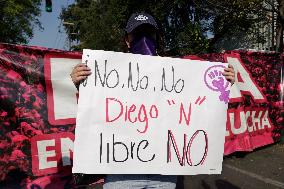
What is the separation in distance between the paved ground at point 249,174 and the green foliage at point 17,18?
3137cm

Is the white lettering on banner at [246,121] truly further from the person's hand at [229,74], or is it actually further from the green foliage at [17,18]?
the green foliage at [17,18]

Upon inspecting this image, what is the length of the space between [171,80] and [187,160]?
535 millimetres

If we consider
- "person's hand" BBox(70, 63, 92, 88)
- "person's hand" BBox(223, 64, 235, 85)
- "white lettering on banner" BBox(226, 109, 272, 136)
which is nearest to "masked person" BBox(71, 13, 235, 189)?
"person's hand" BBox(70, 63, 92, 88)

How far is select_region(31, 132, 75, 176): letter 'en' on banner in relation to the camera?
534 centimetres

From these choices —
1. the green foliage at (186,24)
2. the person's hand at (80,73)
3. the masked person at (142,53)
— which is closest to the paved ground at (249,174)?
the masked person at (142,53)

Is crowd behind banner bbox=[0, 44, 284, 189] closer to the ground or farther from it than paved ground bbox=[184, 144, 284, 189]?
farther from it

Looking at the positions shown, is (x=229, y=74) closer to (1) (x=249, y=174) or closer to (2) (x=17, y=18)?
(1) (x=249, y=174)

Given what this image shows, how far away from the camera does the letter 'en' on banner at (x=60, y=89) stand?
216 inches

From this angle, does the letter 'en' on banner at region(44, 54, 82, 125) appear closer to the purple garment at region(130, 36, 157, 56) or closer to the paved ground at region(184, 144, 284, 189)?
the paved ground at region(184, 144, 284, 189)

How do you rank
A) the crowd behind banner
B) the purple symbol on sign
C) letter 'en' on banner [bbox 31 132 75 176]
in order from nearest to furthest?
the purple symbol on sign → the crowd behind banner → letter 'en' on banner [bbox 31 132 75 176]

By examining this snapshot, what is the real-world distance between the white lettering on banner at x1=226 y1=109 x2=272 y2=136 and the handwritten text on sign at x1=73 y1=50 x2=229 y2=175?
15.5 feet

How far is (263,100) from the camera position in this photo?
8500 mm

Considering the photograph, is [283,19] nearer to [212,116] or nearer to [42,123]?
[42,123]

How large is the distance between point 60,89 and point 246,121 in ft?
12.6
